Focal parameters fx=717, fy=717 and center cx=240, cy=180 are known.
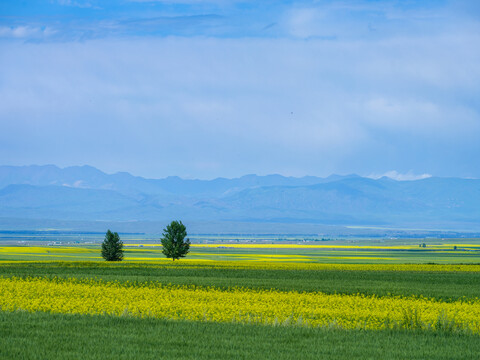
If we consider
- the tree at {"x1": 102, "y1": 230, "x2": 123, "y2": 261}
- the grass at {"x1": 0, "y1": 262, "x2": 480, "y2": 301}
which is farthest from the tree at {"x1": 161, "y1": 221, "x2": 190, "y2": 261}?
the grass at {"x1": 0, "y1": 262, "x2": 480, "y2": 301}

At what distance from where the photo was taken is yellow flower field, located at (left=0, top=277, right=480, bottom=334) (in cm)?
2701

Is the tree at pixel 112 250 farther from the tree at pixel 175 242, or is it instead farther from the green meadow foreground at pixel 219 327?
the green meadow foreground at pixel 219 327

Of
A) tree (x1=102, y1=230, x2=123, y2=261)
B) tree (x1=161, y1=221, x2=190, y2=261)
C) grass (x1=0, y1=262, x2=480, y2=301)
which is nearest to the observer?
grass (x1=0, y1=262, x2=480, y2=301)

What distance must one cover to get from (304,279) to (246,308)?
29601mm

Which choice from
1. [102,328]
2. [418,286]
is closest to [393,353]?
[102,328]

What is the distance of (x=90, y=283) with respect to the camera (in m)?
49.6

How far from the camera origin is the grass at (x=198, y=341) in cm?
1950

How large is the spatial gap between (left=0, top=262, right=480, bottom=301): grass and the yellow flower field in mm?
8382

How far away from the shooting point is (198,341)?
21516 millimetres

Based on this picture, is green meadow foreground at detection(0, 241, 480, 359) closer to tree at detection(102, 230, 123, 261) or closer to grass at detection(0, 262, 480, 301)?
grass at detection(0, 262, 480, 301)

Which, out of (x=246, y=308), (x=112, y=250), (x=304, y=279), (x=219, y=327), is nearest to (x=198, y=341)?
(x=219, y=327)

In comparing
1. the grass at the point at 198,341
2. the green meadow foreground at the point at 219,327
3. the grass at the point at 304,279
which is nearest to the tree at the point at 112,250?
the grass at the point at 304,279

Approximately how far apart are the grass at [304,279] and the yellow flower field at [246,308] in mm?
8382

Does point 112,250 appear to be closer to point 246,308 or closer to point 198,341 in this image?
point 246,308
